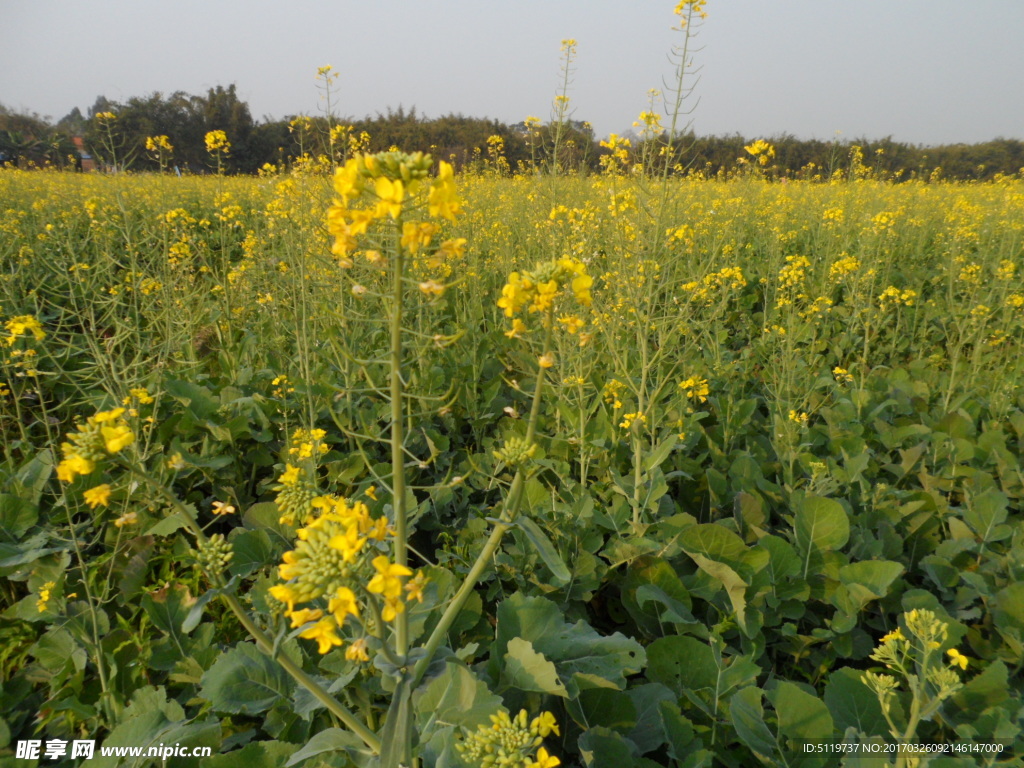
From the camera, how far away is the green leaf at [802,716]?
135 cm

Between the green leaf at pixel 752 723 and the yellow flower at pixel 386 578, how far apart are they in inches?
40.0

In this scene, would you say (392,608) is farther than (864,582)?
No

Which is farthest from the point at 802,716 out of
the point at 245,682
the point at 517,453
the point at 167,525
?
the point at 167,525

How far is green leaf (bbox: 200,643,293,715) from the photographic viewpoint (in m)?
1.39

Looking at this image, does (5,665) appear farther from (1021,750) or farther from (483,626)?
(1021,750)

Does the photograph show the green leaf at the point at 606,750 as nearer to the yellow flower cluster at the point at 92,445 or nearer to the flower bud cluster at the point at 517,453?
the flower bud cluster at the point at 517,453

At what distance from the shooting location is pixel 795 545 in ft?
6.79

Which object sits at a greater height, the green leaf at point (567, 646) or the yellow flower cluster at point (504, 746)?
the yellow flower cluster at point (504, 746)

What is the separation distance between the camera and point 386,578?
2.67ft

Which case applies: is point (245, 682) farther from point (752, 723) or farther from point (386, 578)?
point (752, 723)

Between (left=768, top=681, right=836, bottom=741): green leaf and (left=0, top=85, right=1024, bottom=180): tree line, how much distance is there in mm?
2022

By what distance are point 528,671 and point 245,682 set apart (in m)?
0.74

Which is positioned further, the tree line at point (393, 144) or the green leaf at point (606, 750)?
the tree line at point (393, 144)

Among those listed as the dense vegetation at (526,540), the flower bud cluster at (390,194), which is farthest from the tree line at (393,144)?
the flower bud cluster at (390,194)
